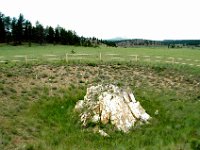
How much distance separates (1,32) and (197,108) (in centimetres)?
8688

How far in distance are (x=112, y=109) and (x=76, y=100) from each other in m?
4.83

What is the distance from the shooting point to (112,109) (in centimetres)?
1934

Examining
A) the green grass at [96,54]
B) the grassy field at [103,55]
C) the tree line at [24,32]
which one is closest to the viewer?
the grassy field at [103,55]

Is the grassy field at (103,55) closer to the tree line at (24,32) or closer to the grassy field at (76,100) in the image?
the grassy field at (76,100)

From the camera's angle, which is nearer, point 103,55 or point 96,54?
point 103,55

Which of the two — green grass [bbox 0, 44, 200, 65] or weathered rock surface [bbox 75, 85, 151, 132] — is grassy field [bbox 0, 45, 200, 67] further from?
weathered rock surface [bbox 75, 85, 151, 132]

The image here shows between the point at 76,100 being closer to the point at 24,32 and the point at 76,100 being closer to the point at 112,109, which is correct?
the point at 112,109

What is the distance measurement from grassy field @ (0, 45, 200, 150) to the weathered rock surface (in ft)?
1.99

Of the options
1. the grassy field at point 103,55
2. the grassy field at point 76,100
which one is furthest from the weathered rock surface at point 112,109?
the grassy field at point 103,55

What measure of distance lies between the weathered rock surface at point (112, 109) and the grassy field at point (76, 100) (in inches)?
23.9

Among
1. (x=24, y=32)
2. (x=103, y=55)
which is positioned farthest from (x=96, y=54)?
(x=24, y=32)

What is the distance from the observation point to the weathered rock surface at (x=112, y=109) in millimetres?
18969

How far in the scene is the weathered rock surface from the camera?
19.0 m

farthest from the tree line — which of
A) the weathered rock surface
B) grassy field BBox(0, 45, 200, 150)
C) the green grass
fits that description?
the weathered rock surface
